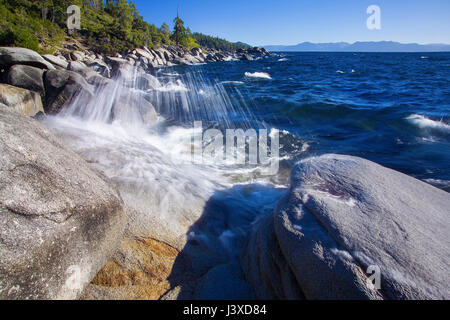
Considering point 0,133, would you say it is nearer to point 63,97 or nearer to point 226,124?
point 63,97

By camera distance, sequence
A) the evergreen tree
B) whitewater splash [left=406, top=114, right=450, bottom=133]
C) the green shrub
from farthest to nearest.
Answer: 1. the evergreen tree
2. the green shrub
3. whitewater splash [left=406, top=114, right=450, bottom=133]

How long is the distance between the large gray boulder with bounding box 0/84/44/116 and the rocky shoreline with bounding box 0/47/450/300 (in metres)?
4.60

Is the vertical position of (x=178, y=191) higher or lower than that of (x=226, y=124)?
lower

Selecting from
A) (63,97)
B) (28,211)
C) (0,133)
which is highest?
(63,97)

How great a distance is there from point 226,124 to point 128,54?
126 ft

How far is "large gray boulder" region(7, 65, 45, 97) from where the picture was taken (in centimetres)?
725

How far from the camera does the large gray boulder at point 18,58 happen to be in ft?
26.0

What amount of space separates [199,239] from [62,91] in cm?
767

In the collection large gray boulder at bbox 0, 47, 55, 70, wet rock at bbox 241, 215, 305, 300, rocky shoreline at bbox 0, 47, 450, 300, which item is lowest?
wet rock at bbox 241, 215, 305, 300

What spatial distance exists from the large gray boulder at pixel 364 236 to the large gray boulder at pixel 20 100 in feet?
23.6

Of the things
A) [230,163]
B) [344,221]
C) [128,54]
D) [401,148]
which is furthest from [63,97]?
[128,54]

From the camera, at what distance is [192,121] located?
10.8 m

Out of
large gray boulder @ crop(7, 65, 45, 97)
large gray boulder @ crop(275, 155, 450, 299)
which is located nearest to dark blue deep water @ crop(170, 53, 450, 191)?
large gray boulder @ crop(275, 155, 450, 299)

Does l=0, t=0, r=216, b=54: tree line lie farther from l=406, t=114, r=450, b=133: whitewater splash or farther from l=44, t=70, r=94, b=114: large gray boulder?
l=406, t=114, r=450, b=133: whitewater splash
